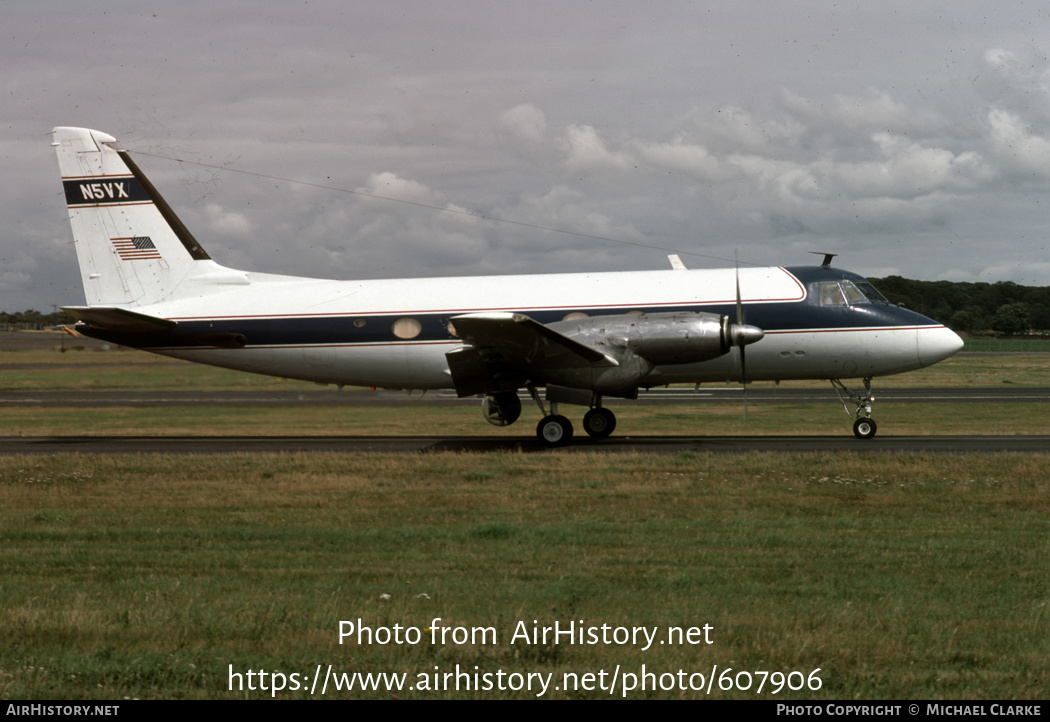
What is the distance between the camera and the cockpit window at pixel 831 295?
2336cm

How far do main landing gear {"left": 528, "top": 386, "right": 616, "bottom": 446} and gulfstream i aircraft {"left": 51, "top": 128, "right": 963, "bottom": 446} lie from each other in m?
0.04

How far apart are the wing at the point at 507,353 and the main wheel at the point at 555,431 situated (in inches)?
42.6

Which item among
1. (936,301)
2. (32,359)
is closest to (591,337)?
(32,359)

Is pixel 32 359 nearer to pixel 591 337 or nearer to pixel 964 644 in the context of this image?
pixel 591 337

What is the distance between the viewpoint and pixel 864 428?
76.0ft

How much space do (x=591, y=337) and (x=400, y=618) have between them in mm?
15012

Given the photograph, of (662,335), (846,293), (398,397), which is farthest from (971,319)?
(662,335)

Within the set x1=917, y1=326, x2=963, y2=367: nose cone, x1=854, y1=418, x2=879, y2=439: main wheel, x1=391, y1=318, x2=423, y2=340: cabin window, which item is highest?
x1=391, y1=318, x2=423, y2=340: cabin window

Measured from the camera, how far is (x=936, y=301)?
113 meters

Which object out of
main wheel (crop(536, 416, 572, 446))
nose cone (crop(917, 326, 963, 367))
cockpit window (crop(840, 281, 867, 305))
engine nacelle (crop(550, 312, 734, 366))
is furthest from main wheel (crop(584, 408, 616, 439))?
nose cone (crop(917, 326, 963, 367))

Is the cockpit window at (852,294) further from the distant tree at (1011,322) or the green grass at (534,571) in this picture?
the distant tree at (1011,322)

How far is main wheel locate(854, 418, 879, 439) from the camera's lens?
2303 cm

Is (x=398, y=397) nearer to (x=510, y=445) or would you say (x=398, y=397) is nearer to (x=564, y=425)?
(x=510, y=445)

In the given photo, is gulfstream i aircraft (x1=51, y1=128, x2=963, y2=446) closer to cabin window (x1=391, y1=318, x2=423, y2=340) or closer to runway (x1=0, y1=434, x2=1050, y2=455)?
cabin window (x1=391, y1=318, x2=423, y2=340)
